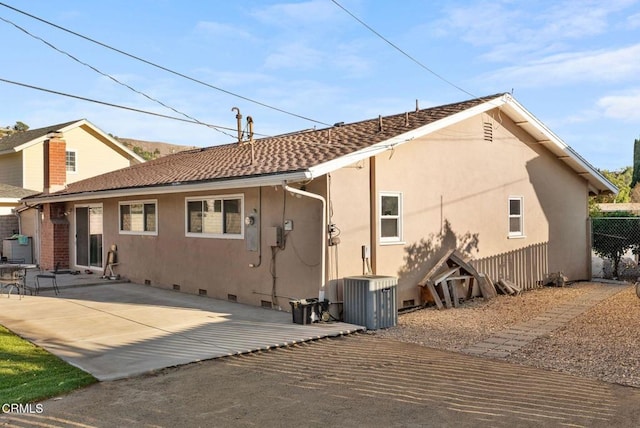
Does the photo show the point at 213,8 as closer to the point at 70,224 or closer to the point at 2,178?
the point at 70,224

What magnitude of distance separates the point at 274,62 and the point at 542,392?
12359mm

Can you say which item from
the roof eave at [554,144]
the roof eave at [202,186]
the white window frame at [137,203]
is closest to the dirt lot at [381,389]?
the roof eave at [202,186]

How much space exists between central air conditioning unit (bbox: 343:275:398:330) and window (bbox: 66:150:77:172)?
868 inches

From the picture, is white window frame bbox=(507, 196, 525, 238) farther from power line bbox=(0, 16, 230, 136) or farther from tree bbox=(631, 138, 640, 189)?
tree bbox=(631, 138, 640, 189)

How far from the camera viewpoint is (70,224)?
17828 millimetres

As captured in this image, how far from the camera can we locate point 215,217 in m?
11.9

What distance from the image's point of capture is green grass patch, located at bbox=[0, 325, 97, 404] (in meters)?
5.23

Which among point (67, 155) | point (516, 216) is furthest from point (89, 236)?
point (516, 216)

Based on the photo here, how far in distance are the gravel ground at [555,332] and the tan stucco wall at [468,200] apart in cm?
132

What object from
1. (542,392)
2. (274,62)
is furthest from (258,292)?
(274,62)

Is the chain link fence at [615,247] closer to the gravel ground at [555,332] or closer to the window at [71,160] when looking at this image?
the gravel ground at [555,332]

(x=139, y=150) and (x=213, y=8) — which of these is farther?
(x=139, y=150)

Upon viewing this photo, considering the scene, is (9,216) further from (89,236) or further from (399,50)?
(399,50)

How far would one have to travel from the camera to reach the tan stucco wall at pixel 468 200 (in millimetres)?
9961
